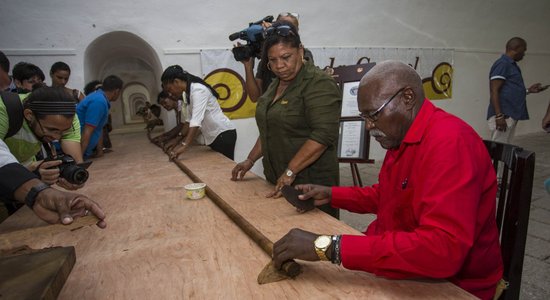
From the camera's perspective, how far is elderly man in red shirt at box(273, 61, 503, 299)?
34.6 inches

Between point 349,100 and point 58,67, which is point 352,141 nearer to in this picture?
point 349,100

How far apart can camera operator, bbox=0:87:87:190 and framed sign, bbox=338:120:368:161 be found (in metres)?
2.75

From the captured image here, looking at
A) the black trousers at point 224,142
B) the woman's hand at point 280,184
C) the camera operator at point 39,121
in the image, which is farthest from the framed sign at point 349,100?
the camera operator at point 39,121

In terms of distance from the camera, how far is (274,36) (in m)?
1.88

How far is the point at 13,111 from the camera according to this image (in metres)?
1.67

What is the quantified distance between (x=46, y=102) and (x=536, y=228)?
159 inches

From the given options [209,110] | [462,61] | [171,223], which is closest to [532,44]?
[462,61]

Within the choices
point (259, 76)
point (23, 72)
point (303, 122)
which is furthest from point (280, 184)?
point (23, 72)

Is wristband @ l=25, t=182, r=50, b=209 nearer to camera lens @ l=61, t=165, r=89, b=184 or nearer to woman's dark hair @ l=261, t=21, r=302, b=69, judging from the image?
camera lens @ l=61, t=165, r=89, b=184

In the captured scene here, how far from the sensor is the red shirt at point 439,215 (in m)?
0.87

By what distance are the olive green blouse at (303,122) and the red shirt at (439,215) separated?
2.24ft

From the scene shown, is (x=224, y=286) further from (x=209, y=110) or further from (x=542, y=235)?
(x=542, y=235)

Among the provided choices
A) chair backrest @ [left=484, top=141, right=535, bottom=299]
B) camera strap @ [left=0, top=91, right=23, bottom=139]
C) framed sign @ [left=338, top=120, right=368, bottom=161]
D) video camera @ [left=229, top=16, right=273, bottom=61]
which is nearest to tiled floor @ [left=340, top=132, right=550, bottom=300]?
framed sign @ [left=338, top=120, right=368, bottom=161]

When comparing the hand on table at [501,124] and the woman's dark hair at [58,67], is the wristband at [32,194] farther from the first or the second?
the hand on table at [501,124]
